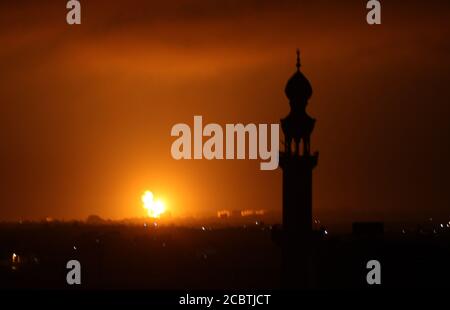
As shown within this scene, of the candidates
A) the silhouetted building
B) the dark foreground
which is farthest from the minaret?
the silhouetted building

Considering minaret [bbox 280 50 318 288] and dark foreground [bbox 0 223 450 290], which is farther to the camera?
dark foreground [bbox 0 223 450 290]

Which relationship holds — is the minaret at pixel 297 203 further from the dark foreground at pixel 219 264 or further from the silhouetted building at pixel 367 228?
the silhouetted building at pixel 367 228

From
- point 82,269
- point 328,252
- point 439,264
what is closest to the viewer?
point 328,252

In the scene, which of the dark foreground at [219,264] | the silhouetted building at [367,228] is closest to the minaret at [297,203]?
the dark foreground at [219,264]

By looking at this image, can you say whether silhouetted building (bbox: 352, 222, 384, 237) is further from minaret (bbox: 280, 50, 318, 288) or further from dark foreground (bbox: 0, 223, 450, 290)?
minaret (bbox: 280, 50, 318, 288)

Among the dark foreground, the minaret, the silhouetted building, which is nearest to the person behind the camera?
the minaret

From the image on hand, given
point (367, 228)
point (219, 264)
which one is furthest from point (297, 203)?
point (219, 264)
